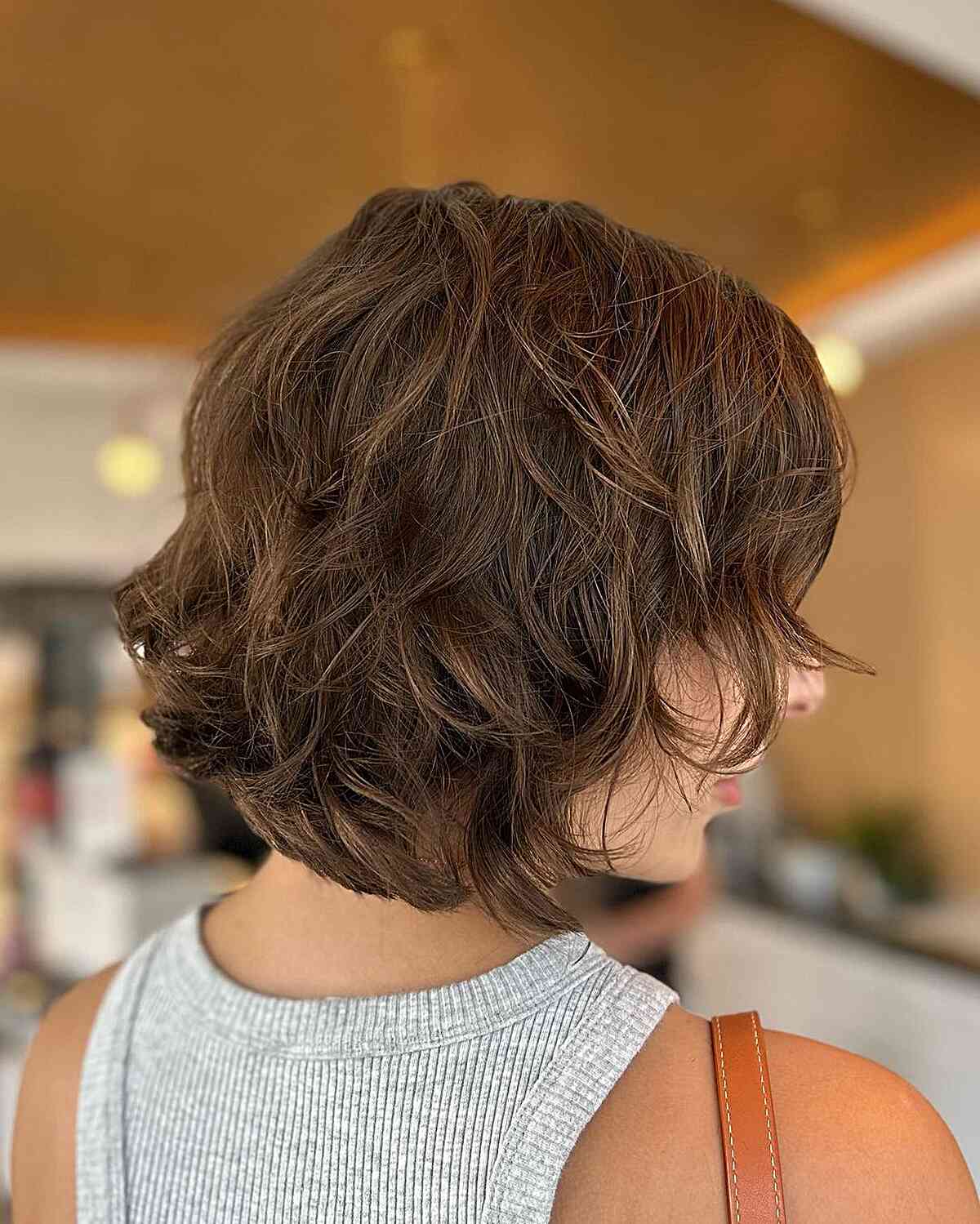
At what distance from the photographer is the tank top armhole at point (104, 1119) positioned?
574 mm

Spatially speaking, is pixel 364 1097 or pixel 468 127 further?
pixel 468 127

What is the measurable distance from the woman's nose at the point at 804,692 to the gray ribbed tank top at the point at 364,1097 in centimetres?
18

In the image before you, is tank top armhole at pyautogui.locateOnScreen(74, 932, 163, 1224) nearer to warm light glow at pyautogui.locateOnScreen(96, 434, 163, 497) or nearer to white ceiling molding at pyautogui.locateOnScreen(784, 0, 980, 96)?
white ceiling molding at pyautogui.locateOnScreen(784, 0, 980, 96)

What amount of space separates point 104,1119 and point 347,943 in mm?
184

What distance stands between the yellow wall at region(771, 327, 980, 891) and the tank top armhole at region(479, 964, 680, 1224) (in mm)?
2289

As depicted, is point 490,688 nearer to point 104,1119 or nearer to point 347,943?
point 347,943

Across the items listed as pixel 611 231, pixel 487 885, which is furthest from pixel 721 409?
pixel 487 885

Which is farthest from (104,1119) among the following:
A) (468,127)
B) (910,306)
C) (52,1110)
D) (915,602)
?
(910,306)

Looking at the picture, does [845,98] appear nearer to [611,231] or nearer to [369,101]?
[369,101]

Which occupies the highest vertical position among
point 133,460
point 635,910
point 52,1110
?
point 133,460

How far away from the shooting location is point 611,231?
511mm

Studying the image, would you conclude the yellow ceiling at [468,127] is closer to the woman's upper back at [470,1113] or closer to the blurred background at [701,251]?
the blurred background at [701,251]

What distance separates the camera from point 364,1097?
52 centimetres

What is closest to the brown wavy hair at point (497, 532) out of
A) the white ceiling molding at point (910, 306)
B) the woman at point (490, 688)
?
the woman at point (490, 688)
